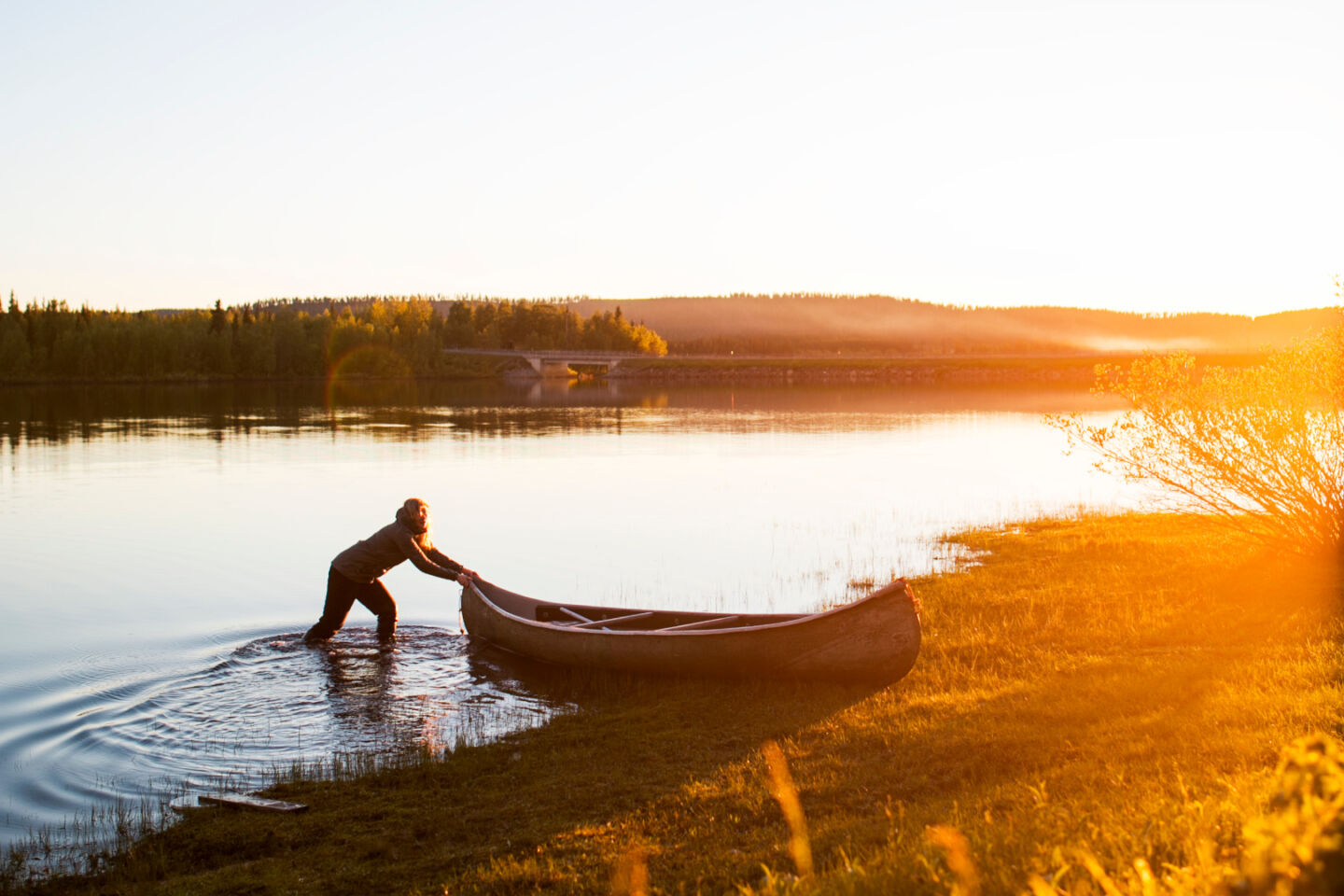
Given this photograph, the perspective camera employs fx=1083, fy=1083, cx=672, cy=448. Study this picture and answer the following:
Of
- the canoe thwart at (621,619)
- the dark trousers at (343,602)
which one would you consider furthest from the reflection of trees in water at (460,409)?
the canoe thwart at (621,619)

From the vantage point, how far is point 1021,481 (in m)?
38.8

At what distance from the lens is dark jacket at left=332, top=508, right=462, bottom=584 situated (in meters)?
15.9

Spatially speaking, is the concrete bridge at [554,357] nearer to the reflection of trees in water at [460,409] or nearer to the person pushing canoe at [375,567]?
the reflection of trees in water at [460,409]

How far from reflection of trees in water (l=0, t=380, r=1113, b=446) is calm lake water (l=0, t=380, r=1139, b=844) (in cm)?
109

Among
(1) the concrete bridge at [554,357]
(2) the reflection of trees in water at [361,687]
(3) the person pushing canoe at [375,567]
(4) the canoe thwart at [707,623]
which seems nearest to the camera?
(2) the reflection of trees in water at [361,687]

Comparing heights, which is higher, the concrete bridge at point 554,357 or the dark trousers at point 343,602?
the concrete bridge at point 554,357

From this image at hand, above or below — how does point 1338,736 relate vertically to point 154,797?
above

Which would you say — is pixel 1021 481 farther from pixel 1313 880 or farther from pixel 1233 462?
pixel 1313 880

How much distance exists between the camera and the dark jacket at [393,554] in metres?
15.9

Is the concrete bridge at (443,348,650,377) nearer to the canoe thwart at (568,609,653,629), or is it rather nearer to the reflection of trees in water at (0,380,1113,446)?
the reflection of trees in water at (0,380,1113,446)

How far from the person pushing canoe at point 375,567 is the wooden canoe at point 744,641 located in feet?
5.18

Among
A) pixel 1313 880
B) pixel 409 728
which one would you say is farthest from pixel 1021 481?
pixel 1313 880

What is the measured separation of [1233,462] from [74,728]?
16.8 metres

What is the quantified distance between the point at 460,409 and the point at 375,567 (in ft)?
238
